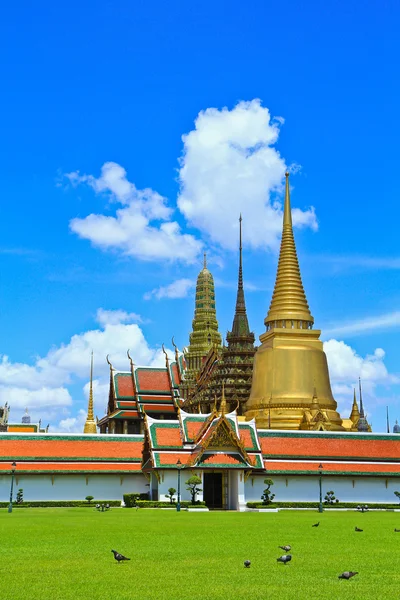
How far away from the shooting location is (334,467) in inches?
1813

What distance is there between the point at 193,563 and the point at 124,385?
56968 millimetres

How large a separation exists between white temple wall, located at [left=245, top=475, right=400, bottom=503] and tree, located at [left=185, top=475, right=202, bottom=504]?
3803 mm

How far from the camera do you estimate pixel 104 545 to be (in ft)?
61.9

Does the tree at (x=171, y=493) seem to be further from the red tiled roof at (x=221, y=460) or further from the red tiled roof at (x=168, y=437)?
the red tiled roof at (x=168, y=437)

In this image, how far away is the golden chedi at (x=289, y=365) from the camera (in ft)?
189

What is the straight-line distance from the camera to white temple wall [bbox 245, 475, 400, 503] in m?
44.7

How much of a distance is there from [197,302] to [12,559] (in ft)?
253

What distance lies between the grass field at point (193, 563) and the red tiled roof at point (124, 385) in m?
45.3

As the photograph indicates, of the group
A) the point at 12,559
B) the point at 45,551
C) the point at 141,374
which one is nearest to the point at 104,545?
the point at 45,551

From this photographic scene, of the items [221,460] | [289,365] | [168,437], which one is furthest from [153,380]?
[221,460]

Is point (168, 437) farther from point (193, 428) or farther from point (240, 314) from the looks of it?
point (240, 314)

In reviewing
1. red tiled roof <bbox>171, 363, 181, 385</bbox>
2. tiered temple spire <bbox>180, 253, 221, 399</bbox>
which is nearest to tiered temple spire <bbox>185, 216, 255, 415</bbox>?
red tiled roof <bbox>171, 363, 181, 385</bbox>

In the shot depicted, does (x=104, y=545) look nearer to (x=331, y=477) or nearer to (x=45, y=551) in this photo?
(x=45, y=551)

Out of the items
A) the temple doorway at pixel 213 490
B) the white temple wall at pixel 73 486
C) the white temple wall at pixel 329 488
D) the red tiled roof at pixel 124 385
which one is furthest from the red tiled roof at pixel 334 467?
the red tiled roof at pixel 124 385
